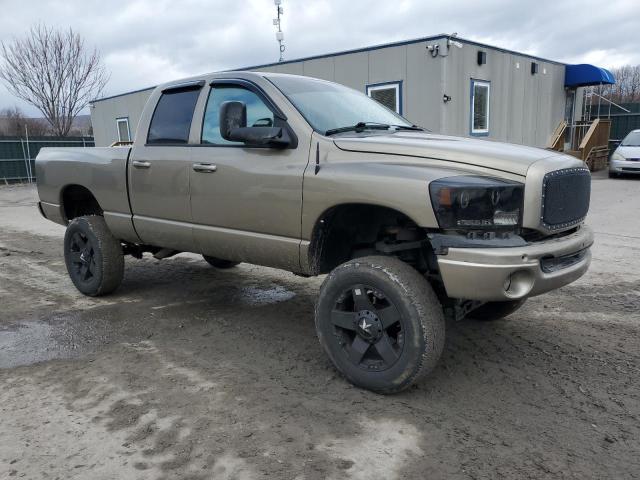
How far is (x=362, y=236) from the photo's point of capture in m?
3.77

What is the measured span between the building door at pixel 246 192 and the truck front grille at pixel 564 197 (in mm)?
1504

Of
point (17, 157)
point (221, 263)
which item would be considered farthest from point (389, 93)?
point (17, 157)

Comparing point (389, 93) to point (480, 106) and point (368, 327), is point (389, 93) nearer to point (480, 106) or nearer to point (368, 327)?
point (480, 106)

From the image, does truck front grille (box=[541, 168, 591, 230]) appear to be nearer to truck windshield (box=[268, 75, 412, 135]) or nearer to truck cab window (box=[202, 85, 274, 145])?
truck windshield (box=[268, 75, 412, 135])

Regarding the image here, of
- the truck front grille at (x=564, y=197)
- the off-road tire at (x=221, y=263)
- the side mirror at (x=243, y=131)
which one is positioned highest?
the side mirror at (x=243, y=131)

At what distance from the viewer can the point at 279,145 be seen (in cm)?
365

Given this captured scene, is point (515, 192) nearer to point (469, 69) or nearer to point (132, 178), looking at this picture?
point (132, 178)

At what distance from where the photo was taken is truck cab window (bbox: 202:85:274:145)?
13.1ft

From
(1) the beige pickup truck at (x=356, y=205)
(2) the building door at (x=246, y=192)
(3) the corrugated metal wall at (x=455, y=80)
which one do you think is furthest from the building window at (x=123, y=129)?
(2) the building door at (x=246, y=192)

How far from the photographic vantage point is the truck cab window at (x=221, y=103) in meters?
4.00

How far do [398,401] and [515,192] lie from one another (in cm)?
139

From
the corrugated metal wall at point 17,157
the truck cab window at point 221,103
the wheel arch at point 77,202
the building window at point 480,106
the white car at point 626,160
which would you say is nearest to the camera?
the truck cab window at point 221,103

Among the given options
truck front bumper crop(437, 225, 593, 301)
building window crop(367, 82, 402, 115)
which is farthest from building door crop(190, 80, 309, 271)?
building window crop(367, 82, 402, 115)

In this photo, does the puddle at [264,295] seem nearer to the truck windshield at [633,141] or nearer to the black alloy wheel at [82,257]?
the black alloy wheel at [82,257]
